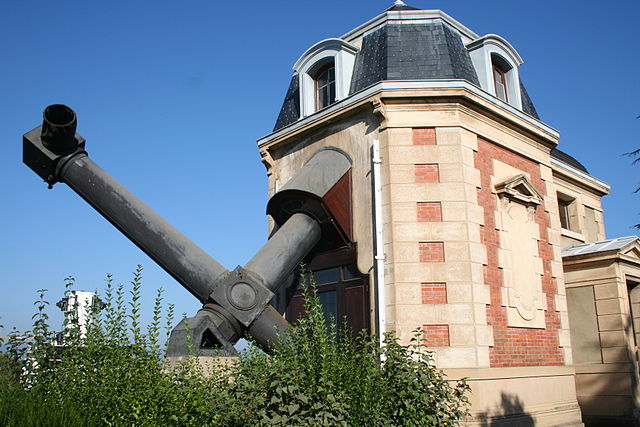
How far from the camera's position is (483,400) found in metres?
9.40

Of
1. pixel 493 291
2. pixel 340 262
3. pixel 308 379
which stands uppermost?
pixel 340 262

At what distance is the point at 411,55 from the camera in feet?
37.8

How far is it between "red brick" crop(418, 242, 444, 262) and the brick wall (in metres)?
0.90

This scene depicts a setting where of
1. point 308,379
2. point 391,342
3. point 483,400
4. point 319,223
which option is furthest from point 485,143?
point 308,379

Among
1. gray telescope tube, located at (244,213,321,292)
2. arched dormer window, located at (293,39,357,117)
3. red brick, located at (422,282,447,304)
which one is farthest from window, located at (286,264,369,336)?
arched dormer window, located at (293,39,357,117)

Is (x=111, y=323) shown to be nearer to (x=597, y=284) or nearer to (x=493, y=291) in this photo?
(x=493, y=291)

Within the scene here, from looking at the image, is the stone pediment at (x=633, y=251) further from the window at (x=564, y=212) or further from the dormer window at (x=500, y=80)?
the dormer window at (x=500, y=80)

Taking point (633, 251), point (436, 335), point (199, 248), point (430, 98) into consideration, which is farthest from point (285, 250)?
point (633, 251)

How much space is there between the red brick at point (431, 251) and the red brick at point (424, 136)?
189 centimetres

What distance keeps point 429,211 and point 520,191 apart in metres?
2.53

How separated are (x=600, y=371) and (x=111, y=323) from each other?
1092 centimetres

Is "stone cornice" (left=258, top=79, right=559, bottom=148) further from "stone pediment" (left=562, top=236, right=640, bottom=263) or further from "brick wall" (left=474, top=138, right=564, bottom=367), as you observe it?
"stone pediment" (left=562, top=236, right=640, bottom=263)

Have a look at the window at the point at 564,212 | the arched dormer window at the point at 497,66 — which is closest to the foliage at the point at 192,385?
the arched dormer window at the point at 497,66

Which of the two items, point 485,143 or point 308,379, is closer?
point 308,379
